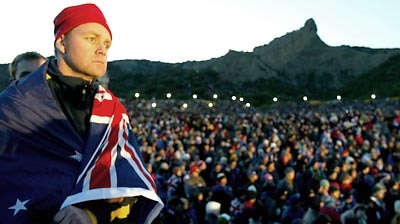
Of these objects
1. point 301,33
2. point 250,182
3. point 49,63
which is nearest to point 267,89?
point 301,33

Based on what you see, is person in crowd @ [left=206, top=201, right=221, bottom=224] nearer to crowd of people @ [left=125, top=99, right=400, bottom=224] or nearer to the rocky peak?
crowd of people @ [left=125, top=99, right=400, bottom=224]

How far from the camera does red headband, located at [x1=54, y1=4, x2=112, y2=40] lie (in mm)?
1983

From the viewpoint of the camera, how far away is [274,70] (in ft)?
269

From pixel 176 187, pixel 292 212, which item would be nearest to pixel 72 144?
pixel 292 212

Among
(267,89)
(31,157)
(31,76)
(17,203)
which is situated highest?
(31,76)

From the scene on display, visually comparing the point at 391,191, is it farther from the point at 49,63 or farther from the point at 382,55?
the point at 382,55

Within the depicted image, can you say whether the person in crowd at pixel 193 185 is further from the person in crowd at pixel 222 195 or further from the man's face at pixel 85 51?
A: the man's face at pixel 85 51

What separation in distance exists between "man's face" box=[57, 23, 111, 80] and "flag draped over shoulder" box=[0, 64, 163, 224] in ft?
0.31

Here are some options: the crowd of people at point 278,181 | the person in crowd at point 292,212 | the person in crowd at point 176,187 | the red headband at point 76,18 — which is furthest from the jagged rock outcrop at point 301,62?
the red headband at point 76,18

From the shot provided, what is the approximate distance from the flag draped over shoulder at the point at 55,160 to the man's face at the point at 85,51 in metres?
0.09

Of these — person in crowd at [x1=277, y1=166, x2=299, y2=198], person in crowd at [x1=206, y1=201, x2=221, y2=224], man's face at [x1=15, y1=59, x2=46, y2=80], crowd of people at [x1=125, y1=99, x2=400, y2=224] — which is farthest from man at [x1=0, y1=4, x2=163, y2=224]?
person in crowd at [x1=277, y1=166, x2=299, y2=198]

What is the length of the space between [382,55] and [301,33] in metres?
12.0

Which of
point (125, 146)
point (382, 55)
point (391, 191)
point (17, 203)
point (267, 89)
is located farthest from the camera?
point (382, 55)

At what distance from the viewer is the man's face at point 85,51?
76.9 inches
